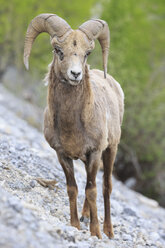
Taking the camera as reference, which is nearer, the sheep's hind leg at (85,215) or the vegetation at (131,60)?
the sheep's hind leg at (85,215)

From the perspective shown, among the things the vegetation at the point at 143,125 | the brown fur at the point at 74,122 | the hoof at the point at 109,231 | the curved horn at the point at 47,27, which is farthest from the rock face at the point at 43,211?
the vegetation at the point at 143,125

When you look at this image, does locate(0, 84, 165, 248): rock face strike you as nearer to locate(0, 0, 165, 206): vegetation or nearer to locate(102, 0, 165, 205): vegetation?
locate(102, 0, 165, 205): vegetation

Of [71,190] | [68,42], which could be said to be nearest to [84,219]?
[71,190]

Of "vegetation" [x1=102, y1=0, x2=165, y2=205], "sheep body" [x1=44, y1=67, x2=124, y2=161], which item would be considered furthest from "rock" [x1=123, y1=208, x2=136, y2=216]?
"vegetation" [x1=102, y1=0, x2=165, y2=205]

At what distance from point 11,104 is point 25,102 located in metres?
2.10

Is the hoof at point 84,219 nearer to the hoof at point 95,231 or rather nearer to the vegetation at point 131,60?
the hoof at point 95,231

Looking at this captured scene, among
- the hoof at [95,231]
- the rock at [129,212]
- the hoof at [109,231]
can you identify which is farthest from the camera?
the rock at [129,212]

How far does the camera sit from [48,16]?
627cm

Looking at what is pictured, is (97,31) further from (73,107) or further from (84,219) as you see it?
(84,219)

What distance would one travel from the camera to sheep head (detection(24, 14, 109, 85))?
18.5 ft

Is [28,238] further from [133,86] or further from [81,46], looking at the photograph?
[133,86]

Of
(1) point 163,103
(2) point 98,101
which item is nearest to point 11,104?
(1) point 163,103

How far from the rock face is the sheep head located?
5.72ft

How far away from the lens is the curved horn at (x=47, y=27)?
6.03 metres
